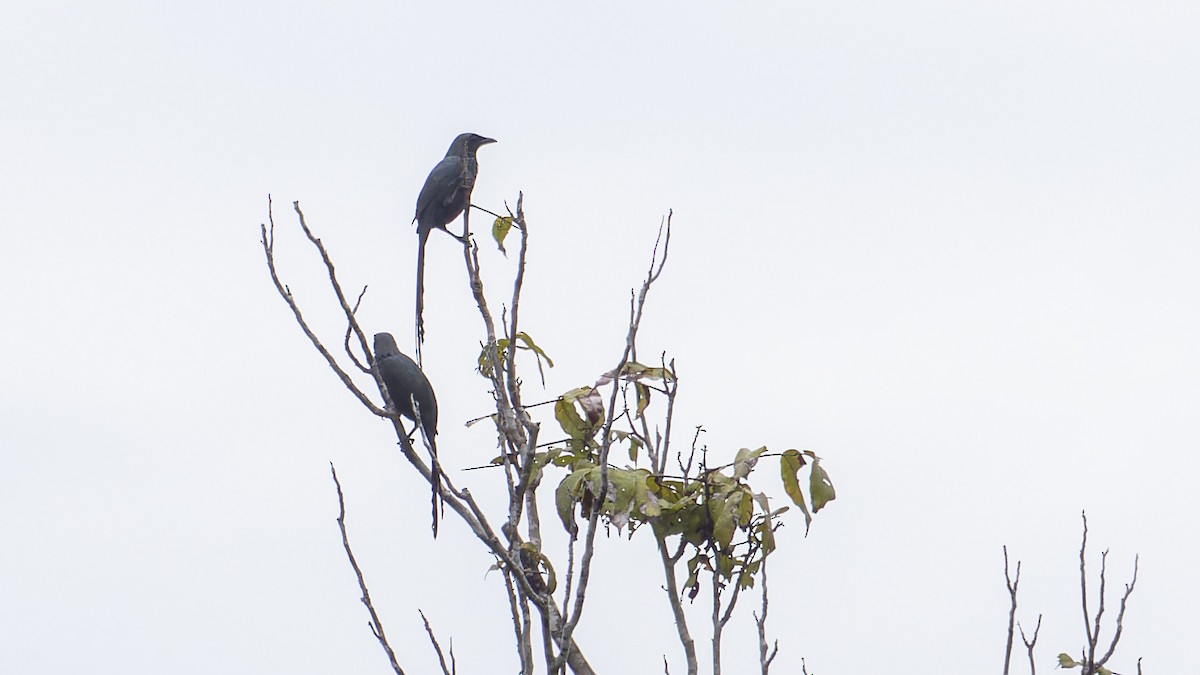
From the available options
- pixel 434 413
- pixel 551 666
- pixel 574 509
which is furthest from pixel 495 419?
pixel 434 413

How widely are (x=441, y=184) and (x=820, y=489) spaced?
5.63 m

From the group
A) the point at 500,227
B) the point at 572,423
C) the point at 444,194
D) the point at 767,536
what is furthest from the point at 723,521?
the point at 444,194

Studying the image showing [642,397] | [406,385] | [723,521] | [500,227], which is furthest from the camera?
[406,385]

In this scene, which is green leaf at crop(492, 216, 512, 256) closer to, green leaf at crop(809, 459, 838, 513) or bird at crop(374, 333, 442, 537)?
bird at crop(374, 333, 442, 537)

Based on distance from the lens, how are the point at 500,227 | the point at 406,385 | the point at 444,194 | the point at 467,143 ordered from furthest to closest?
the point at 467,143 → the point at 444,194 → the point at 406,385 → the point at 500,227

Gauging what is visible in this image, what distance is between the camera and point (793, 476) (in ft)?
11.9

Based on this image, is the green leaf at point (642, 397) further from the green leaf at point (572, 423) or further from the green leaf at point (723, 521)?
the green leaf at point (723, 521)

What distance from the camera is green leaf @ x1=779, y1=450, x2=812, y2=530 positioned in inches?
143

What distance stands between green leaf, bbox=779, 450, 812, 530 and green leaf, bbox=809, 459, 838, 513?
0.03 meters

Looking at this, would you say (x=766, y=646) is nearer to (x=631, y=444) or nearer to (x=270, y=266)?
(x=631, y=444)

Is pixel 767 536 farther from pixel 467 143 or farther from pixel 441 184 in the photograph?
pixel 467 143

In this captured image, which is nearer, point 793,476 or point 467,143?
point 793,476

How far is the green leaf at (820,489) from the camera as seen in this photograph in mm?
3629

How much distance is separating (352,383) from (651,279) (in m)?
1.25
